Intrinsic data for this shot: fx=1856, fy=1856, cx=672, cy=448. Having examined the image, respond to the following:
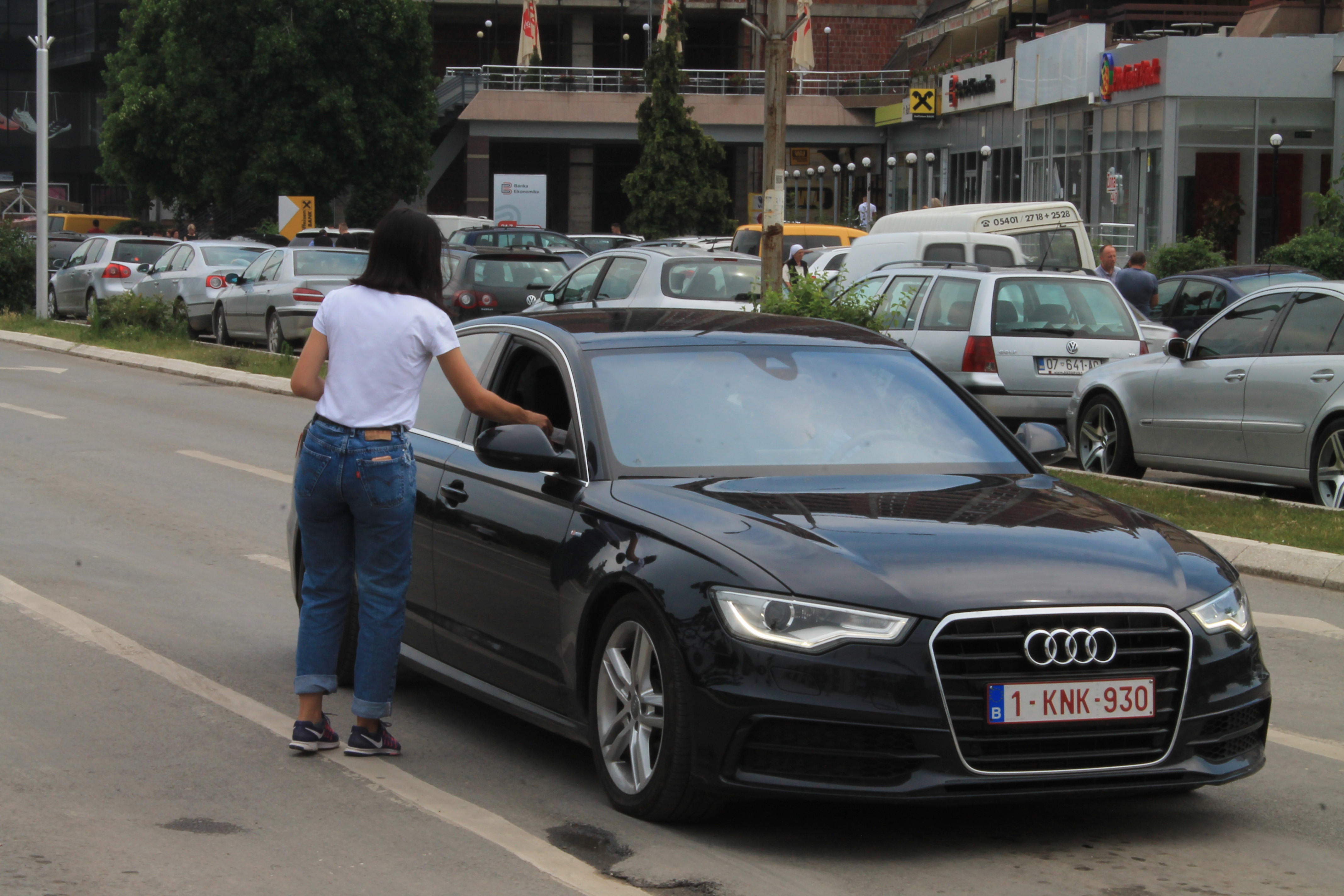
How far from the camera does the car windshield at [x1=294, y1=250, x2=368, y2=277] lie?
82.2ft

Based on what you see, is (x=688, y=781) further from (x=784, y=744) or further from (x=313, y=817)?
(x=313, y=817)

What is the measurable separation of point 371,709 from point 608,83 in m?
66.4

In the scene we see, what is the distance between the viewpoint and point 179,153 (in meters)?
53.6

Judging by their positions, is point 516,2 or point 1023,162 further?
point 516,2

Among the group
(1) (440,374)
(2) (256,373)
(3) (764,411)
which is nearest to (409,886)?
(3) (764,411)

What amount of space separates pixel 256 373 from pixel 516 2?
192 ft

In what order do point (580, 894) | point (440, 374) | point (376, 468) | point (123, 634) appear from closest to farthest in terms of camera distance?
1. point (580, 894)
2. point (376, 468)
3. point (440, 374)
4. point (123, 634)

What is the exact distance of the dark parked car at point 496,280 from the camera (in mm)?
23406

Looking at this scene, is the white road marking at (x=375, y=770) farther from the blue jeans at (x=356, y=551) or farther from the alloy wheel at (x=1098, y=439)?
the alloy wheel at (x=1098, y=439)

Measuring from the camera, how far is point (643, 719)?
521 cm

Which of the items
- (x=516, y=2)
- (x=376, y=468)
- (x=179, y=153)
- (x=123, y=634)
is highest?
(x=516, y=2)

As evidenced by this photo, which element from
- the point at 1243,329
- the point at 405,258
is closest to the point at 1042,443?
the point at 405,258

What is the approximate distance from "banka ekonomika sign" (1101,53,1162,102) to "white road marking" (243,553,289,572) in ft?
111

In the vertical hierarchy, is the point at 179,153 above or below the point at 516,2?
below
